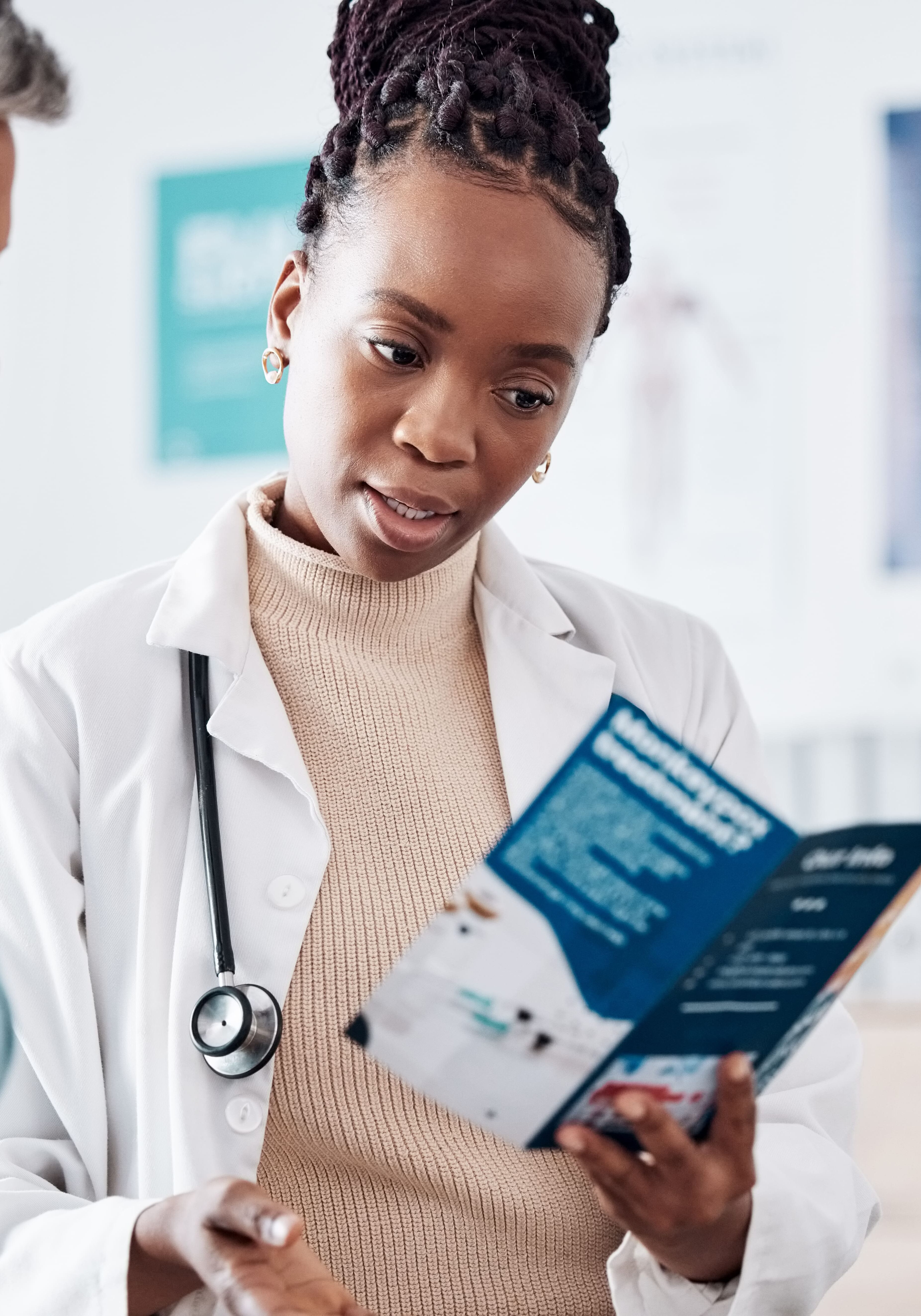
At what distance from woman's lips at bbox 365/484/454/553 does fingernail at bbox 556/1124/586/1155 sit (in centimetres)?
44

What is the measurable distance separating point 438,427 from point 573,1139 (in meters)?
0.47

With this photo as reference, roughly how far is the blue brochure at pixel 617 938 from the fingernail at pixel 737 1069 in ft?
0.03

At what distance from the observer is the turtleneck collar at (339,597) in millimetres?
1179

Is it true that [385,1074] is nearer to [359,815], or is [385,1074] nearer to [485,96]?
[359,815]

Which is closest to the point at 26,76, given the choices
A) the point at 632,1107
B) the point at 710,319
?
the point at 632,1107

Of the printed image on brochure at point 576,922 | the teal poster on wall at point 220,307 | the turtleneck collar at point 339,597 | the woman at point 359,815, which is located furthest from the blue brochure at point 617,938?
the teal poster on wall at point 220,307

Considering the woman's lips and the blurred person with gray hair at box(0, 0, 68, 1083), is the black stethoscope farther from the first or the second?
the blurred person with gray hair at box(0, 0, 68, 1083)

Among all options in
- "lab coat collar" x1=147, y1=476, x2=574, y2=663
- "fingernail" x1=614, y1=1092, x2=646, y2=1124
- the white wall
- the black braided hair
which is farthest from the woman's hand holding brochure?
the white wall

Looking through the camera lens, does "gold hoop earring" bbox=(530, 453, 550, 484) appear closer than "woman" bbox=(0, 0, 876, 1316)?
No

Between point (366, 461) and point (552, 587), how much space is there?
34 cm

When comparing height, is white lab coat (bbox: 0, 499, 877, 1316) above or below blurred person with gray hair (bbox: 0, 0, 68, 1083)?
below

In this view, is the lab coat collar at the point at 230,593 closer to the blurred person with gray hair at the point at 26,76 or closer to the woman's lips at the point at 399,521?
the woman's lips at the point at 399,521

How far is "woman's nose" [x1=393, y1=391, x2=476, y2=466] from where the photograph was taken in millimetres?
998

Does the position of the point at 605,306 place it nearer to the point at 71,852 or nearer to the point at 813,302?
the point at 71,852
